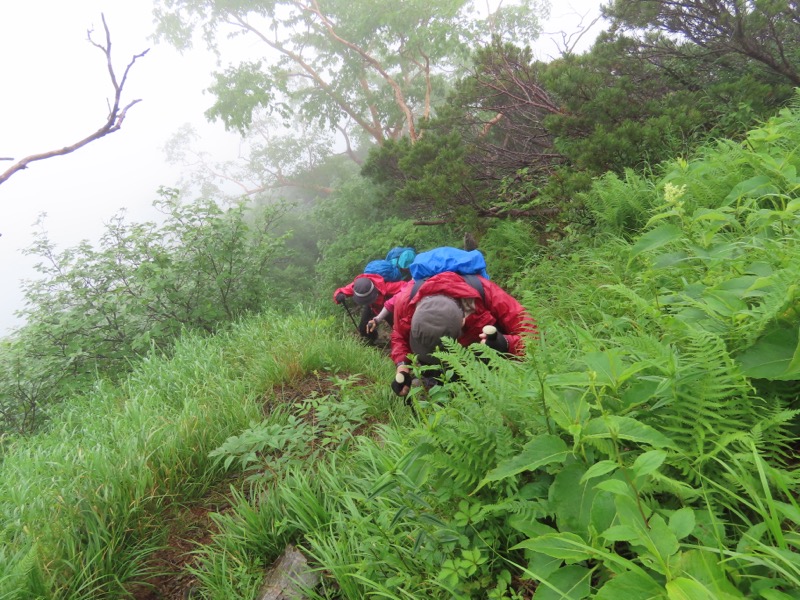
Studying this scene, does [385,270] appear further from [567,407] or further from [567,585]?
[567,585]

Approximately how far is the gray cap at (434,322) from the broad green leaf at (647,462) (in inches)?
67.7

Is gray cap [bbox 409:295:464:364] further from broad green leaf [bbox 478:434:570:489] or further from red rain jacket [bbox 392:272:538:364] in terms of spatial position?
broad green leaf [bbox 478:434:570:489]

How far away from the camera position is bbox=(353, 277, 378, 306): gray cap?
487 cm

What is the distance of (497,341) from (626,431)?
180 cm

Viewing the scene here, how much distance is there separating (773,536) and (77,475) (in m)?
3.41

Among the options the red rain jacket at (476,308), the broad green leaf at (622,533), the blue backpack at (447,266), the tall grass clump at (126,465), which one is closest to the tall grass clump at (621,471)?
the broad green leaf at (622,533)

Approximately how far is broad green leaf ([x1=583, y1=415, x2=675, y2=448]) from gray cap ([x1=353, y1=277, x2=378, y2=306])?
3.97 meters

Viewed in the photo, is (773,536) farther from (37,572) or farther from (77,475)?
(77,475)

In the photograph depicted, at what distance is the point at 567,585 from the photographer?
0.92 m

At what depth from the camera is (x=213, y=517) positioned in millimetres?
2322

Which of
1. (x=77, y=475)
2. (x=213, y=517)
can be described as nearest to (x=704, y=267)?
(x=213, y=517)

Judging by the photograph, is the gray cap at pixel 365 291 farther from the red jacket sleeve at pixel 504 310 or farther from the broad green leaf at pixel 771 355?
the broad green leaf at pixel 771 355

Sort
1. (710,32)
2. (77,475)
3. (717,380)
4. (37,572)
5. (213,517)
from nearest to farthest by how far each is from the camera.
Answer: (717,380) → (37,572) → (213,517) → (77,475) → (710,32)

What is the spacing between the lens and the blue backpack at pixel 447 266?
2.95 meters
